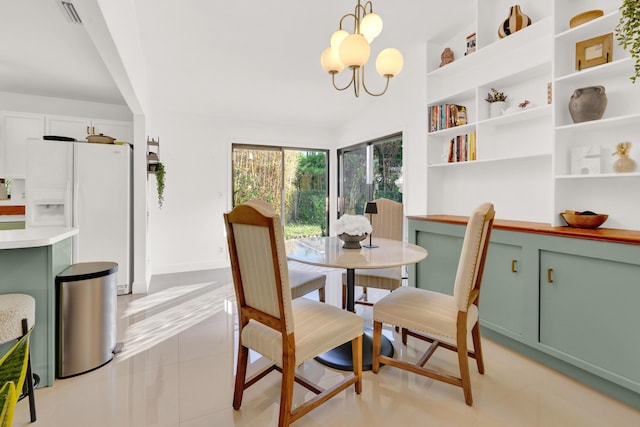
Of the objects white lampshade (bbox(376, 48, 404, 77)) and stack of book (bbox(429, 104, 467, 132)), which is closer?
white lampshade (bbox(376, 48, 404, 77))

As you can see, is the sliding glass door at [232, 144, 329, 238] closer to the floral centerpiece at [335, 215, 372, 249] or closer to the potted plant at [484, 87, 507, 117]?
the floral centerpiece at [335, 215, 372, 249]

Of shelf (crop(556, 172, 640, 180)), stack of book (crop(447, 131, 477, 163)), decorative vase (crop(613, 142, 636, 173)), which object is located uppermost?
stack of book (crop(447, 131, 477, 163))

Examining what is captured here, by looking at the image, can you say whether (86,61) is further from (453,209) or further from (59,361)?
(453,209)

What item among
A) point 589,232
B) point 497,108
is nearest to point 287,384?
point 589,232

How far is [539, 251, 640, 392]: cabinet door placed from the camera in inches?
70.4

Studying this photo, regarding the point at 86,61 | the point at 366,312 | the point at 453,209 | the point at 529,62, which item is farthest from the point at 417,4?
the point at 86,61

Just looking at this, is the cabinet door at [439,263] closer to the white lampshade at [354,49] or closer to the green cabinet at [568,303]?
the green cabinet at [568,303]

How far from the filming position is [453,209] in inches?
141

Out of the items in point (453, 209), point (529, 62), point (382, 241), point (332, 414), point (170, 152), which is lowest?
point (332, 414)

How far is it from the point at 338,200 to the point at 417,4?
337cm

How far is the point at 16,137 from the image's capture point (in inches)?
144

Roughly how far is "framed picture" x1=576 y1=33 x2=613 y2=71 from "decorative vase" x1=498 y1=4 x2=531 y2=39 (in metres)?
0.52

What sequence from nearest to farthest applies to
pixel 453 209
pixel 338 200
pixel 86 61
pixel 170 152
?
pixel 86 61 → pixel 453 209 → pixel 170 152 → pixel 338 200

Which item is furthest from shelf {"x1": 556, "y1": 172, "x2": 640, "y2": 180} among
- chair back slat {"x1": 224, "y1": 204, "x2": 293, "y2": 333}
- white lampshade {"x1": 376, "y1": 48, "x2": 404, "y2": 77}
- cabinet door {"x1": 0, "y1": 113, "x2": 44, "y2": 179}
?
cabinet door {"x1": 0, "y1": 113, "x2": 44, "y2": 179}
